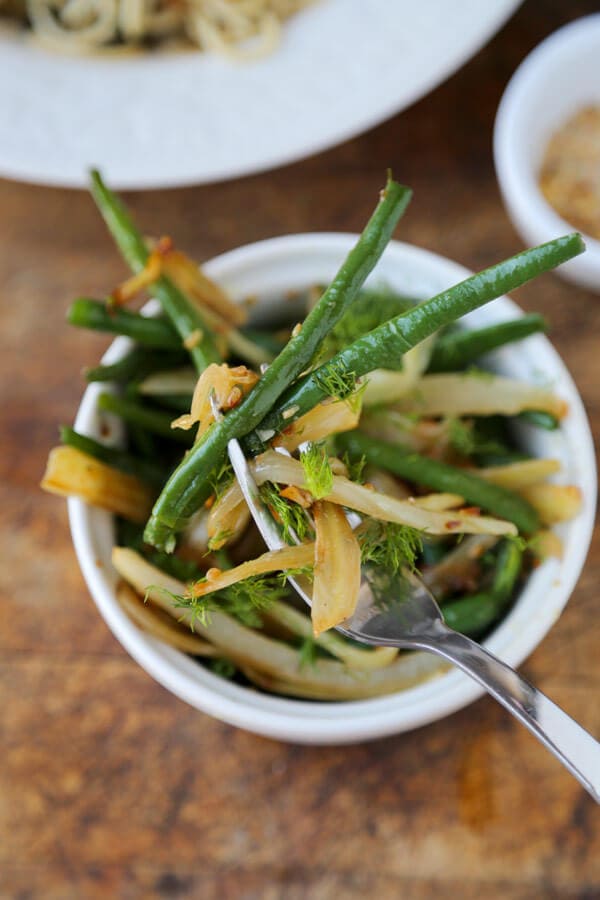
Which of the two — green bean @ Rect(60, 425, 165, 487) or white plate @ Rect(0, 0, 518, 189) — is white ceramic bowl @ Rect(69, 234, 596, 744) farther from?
white plate @ Rect(0, 0, 518, 189)

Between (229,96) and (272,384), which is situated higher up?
(229,96)

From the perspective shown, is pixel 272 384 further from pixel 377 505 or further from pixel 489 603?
pixel 489 603


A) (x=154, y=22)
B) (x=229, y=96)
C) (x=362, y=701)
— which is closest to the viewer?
(x=362, y=701)

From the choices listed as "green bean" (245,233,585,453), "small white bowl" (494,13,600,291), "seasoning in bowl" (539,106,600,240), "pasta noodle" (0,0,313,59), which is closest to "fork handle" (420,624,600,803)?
"green bean" (245,233,585,453)

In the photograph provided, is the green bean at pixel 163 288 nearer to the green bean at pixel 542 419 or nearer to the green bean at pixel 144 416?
the green bean at pixel 144 416

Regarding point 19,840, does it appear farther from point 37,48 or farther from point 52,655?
point 37,48

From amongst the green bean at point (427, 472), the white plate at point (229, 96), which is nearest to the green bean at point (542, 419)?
the green bean at point (427, 472)

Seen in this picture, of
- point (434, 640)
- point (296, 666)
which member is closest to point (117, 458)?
point (296, 666)
